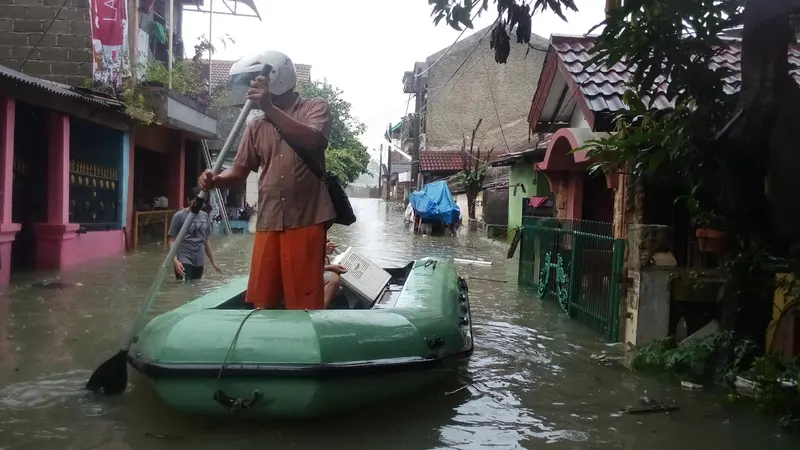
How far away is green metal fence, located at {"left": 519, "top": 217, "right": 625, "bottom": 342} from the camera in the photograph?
268 inches

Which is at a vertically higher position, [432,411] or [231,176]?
[231,176]

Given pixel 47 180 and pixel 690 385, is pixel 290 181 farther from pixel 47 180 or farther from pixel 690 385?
pixel 47 180

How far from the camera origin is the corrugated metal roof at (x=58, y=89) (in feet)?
27.0

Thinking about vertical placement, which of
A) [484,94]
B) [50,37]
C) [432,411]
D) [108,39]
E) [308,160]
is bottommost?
[432,411]

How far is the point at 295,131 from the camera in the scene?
4.08 meters

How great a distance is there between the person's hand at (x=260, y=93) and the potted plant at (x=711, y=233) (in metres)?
3.36

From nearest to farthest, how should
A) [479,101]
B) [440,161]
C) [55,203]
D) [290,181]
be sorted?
[290,181] → [55,203] → [440,161] → [479,101]

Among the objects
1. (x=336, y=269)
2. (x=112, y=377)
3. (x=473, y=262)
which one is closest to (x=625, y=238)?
(x=336, y=269)

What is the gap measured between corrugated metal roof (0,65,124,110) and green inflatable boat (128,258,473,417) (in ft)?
17.8

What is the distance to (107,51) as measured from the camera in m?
12.4

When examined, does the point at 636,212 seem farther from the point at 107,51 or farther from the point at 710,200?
the point at 107,51

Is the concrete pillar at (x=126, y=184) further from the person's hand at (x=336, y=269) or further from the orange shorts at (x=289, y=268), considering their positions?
the orange shorts at (x=289, y=268)

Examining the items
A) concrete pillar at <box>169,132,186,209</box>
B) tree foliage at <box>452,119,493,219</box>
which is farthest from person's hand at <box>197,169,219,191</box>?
tree foliage at <box>452,119,493,219</box>

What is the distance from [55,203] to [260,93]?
8.15m
